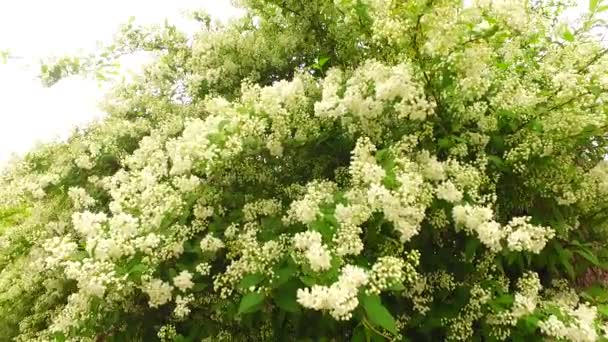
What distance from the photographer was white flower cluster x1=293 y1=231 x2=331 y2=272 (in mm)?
2494

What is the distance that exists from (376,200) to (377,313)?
1.96 feet

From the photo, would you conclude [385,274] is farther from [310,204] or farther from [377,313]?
[310,204]

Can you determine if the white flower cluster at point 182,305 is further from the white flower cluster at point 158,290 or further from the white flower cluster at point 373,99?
the white flower cluster at point 373,99

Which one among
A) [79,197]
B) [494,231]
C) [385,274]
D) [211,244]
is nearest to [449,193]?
[494,231]

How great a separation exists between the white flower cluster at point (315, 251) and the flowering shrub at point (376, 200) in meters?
0.01

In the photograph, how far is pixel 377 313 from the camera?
2.43 metres

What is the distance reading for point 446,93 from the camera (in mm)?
3318

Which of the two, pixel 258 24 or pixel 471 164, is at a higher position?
pixel 258 24

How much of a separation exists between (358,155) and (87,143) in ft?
9.03

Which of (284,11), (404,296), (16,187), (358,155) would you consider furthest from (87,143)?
(404,296)

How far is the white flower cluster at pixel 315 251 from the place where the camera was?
2494 mm

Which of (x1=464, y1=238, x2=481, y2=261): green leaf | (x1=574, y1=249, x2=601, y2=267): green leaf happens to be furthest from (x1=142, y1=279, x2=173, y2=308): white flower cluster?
(x1=574, y1=249, x2=601, y2=267): green leaf

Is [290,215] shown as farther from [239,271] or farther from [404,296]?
[404,296]

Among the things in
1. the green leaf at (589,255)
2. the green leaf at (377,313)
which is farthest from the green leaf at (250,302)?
the green leaf at (589,255)
